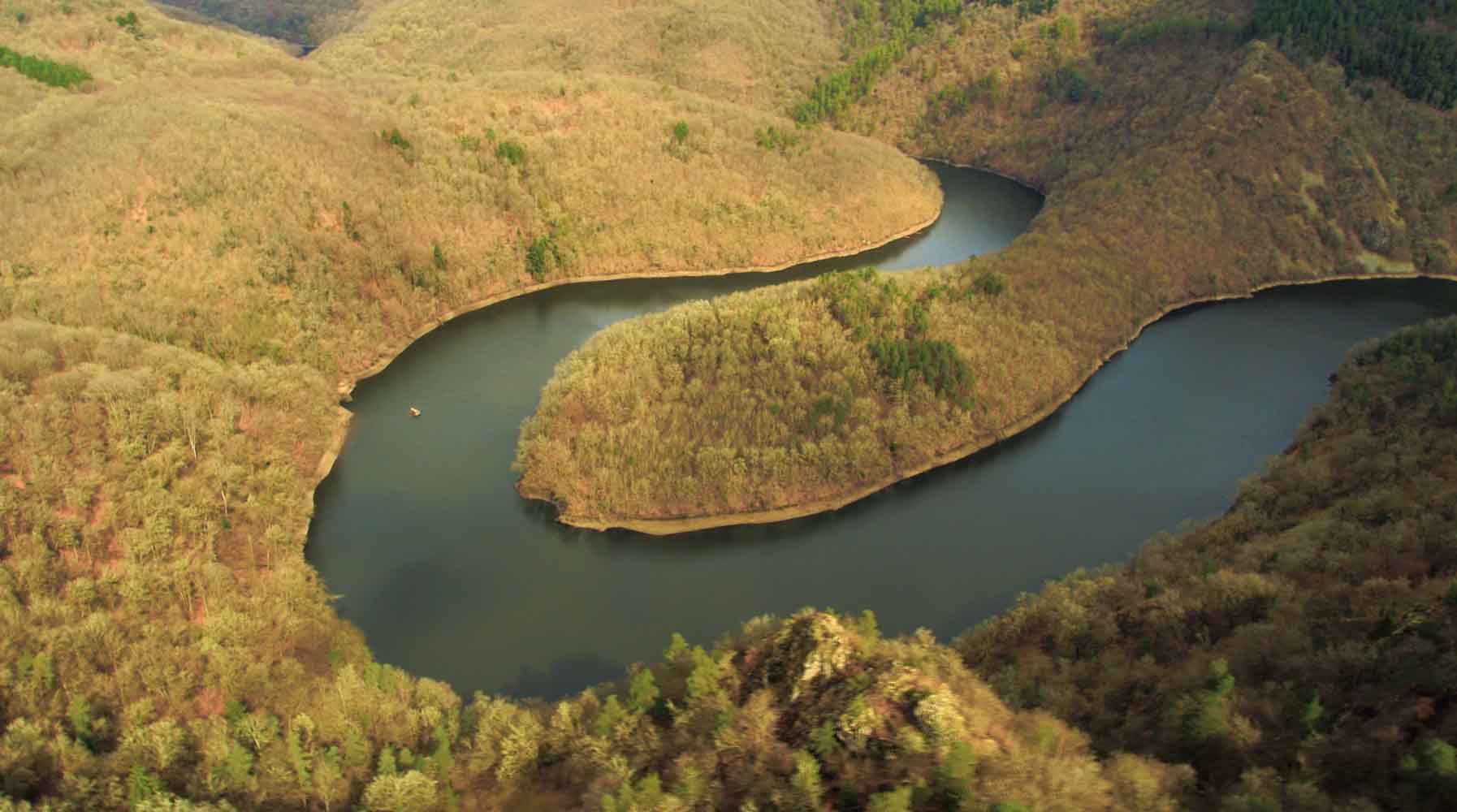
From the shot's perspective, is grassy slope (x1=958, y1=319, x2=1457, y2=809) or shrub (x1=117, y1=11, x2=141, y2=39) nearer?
grassy slope (x1=958, y1=319, x2=1457, y2=809)

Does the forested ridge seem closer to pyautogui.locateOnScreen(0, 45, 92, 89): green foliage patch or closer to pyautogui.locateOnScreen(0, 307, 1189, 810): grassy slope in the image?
pyautogui.locateOnScreen(0, 307, 1189, 810): grassy slope

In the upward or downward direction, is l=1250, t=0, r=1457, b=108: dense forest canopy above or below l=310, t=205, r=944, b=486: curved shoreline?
above

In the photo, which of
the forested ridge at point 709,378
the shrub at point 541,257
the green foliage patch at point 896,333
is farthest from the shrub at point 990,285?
the shrub at point 541,257

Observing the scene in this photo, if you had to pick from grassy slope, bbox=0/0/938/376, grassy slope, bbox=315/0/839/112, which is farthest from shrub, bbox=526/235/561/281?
grassy slope, bbox=315/0/839/112

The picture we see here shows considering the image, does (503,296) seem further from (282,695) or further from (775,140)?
(282,695)

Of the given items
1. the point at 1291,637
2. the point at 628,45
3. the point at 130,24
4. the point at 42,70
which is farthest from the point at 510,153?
the point at 1291,637

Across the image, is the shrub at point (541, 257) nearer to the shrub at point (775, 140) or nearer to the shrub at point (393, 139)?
the shrub at point (393, 139)
